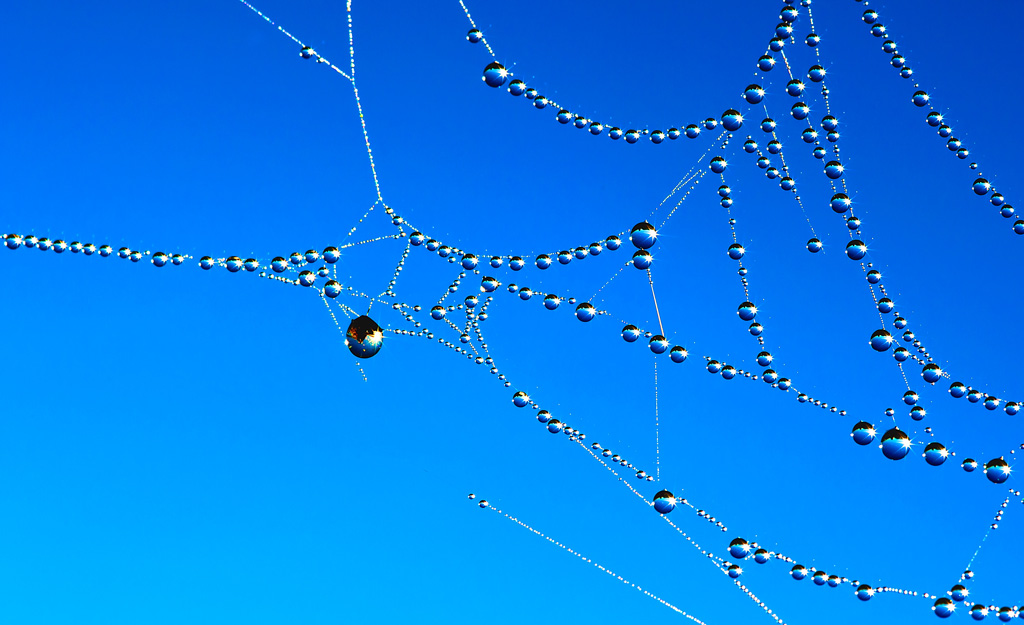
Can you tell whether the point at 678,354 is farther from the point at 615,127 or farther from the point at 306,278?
the point at 306,278

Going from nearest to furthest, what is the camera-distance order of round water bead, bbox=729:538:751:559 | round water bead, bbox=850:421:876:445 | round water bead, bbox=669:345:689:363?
round water bead, bbox=850:421:876:445 < round water bead, bbox=729:538:751:559 < round water bead, bbox=669:345:689:363

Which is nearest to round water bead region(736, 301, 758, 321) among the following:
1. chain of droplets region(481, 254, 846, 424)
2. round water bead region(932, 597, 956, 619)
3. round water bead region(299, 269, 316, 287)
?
chain of droplets region(481, 254, 846, 424)

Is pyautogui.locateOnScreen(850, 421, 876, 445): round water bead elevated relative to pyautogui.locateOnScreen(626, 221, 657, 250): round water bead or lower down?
lower down

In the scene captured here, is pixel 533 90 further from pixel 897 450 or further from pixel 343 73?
pixel 897 450

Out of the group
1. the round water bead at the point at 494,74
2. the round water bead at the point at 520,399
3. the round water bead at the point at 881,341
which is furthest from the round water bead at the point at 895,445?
the round water bead at the point at 494,74

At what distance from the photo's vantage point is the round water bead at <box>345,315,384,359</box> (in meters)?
1.85

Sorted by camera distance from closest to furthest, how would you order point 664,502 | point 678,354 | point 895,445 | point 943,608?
1. point 895,445
2. point 943,608
3. point 664,502
4. point 678,354

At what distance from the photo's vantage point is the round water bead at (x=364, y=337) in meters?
1.85

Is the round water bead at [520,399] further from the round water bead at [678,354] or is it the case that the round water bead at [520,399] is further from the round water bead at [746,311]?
the round water bead at [746,311]

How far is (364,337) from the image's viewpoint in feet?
6.07

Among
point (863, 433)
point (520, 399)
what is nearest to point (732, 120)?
point (863, 433)

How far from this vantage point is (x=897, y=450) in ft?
5.52

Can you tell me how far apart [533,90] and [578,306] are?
0.58m

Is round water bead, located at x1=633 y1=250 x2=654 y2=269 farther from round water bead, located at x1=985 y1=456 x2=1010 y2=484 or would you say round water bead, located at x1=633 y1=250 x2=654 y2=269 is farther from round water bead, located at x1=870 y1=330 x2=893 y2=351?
round water bead, located at x1=985 y1=456 x2=1010 y2=484
